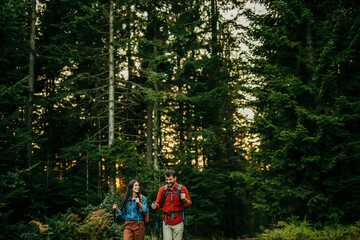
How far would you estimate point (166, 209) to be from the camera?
17.5 feet

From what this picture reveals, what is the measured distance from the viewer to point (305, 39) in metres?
9.77

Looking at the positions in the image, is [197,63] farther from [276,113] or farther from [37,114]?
[37,114]

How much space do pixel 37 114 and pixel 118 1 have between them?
9.82m

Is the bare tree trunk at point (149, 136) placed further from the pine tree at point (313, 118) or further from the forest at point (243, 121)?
the pine tree at point (313, 118)

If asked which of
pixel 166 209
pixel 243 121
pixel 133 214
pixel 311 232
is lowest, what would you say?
pixel 311 232

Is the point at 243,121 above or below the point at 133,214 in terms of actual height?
above

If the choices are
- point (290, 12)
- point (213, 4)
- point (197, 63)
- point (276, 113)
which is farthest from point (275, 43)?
point (213, 4)

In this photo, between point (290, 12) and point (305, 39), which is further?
point (305, 39)

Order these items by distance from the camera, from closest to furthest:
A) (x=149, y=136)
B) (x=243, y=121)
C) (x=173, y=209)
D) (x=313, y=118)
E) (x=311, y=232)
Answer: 1. (x=173, y=209)
2. (x=311, y=232)
3. (x=313, y=118)
4. (x=243, y=121)
5. (x=149, y=136)

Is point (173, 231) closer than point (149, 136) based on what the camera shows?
Yes

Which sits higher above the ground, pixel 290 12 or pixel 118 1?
pixel 118 1

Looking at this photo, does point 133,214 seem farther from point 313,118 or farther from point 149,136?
point 149,136

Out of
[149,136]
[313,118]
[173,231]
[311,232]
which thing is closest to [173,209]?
[173,231]

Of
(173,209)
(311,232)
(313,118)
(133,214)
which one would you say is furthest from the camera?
(313,118)
